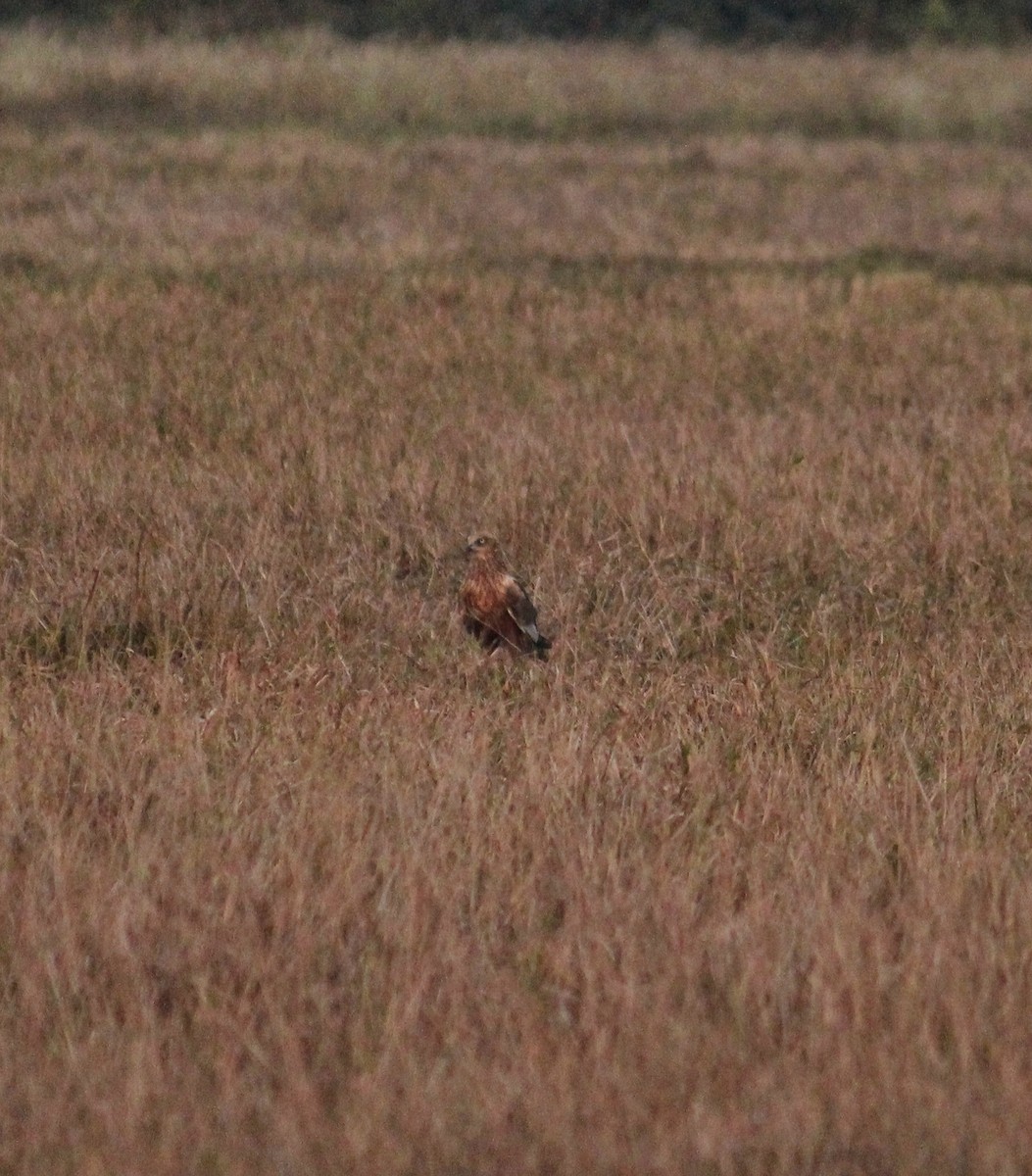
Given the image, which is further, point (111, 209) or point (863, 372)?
point (111, 209)

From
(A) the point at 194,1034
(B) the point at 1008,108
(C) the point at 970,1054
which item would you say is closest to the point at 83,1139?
(A) the point at 194,1034

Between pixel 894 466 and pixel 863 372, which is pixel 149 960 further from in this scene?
pixel 863 372

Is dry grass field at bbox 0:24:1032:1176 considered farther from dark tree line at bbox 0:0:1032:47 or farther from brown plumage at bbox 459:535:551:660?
dark tree line at bbox 0:0:1032:47

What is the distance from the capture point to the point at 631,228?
1822cm

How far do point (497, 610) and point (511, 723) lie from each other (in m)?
0.75

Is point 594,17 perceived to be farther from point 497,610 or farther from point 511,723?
point 511,723

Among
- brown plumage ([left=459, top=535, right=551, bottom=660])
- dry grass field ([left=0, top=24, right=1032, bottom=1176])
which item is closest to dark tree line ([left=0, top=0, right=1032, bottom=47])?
dry grass field ([left=0, top=24, right=1032, bottom=1176])

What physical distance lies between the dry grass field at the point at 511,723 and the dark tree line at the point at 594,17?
19445 mm

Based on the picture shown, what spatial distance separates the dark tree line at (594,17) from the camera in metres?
33.0

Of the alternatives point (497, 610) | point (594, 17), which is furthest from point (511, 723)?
point (594, 17)

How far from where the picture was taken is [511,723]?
202 inches

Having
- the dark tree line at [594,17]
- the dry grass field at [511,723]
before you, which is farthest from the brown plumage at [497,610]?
the dark tree line at [594,17]

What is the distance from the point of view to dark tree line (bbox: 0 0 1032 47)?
108ft

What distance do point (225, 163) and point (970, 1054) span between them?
1780 centimetres
